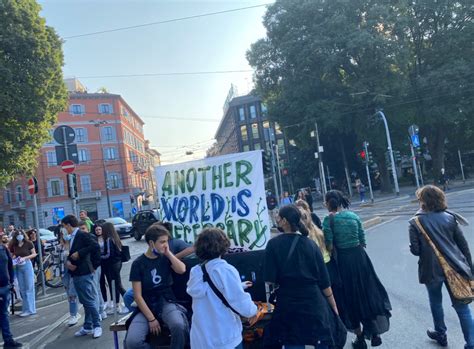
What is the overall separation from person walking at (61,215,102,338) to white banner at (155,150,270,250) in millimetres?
1657

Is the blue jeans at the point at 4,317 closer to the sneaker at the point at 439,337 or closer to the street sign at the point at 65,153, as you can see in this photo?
the street sign at the point at 65,153

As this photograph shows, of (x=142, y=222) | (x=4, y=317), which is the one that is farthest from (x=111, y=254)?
(x=142, y=222)

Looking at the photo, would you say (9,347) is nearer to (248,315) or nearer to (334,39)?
(248,315)

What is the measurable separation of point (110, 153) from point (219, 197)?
51798 millimetres

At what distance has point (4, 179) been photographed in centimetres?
1895

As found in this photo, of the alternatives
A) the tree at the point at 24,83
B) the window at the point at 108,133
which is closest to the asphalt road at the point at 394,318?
the tree at the point at 24,83

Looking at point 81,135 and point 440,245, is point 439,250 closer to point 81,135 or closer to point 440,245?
point 440,245

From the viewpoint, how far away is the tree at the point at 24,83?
57.4 feet

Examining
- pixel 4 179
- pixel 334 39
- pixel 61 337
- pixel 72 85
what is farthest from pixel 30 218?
pixel 61 337

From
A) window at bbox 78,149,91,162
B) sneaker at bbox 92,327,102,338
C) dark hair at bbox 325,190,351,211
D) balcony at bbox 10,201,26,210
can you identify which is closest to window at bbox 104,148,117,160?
window at bbox 78,149,91,162

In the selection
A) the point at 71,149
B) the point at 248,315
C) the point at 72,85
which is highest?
the point at 72,85

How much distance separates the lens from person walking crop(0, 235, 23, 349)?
5863 millimetres

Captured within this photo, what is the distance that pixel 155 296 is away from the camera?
157 inches

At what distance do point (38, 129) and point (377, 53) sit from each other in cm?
2386
